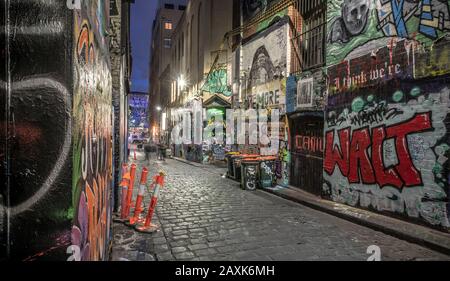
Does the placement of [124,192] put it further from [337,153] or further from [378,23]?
[378,23]

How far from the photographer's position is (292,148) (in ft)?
40.3

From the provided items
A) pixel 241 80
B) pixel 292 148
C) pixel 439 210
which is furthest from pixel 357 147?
pixel 241 80

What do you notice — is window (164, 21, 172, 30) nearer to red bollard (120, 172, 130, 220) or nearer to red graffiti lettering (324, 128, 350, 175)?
red graffiti lettering (324, 128, 350, 175)

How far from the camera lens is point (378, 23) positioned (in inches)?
322

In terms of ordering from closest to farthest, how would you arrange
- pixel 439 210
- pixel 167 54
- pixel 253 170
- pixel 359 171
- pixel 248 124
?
pixel 439 210 → pixel 359 171 → pixel 253 170 → pixel 248 124 → pixel 167 54

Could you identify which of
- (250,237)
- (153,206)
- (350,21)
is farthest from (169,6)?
(250,237)

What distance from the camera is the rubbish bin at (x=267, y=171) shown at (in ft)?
39.3

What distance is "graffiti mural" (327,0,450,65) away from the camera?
673 centimetres

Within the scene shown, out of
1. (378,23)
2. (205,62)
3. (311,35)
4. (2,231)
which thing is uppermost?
(205,62)

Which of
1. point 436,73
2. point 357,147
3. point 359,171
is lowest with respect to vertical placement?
point 359,171

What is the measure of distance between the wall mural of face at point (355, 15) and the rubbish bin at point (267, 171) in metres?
5.36

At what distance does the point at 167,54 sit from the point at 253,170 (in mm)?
47649

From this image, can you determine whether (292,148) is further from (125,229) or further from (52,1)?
(52,1)

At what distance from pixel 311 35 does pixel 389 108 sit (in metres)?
5.10
